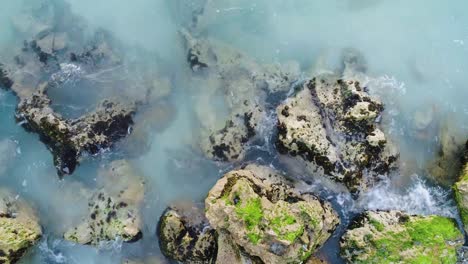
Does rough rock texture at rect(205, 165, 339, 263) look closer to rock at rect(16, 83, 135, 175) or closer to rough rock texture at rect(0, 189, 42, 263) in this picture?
rock at rect(16, 83, 135, 175)

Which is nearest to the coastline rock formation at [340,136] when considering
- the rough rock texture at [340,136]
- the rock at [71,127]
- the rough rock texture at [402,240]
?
the rough rock texture at [340,136]

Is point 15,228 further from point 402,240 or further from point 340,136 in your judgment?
point 402,240

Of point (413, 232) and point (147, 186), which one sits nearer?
point (413, 232)

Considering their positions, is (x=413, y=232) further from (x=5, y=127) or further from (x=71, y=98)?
(x=5, y=127)

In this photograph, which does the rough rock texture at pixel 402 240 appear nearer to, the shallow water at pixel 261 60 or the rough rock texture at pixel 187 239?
the shallow water at pixel 261 60

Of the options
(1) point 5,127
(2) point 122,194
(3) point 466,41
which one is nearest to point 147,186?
(2) point 122,194
